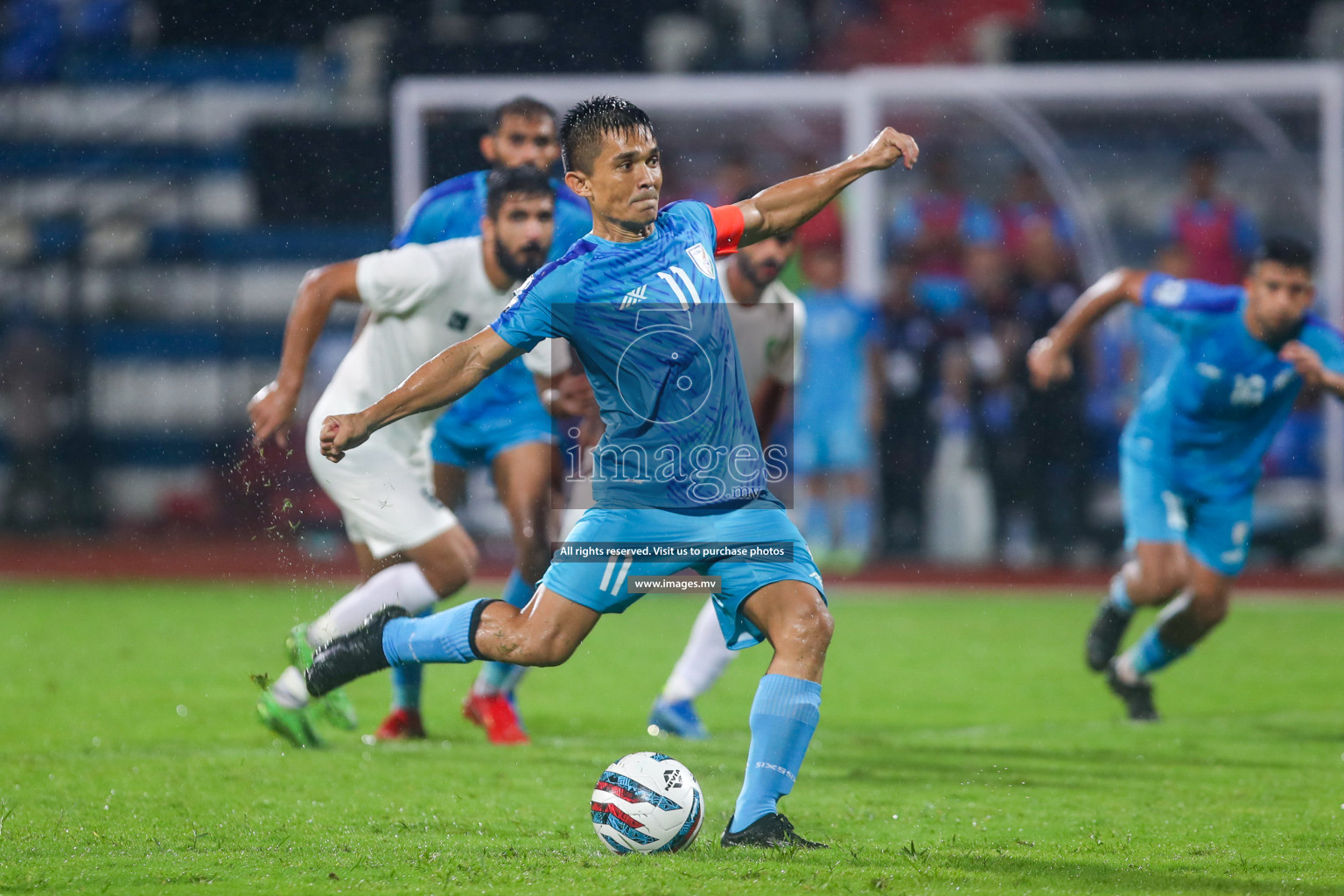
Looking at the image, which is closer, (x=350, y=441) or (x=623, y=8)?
(x=350, y=441)

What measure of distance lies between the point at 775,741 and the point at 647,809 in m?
0.39

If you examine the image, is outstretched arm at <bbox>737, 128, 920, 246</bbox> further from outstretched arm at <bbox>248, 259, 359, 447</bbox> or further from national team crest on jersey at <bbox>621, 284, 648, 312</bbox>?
outstretched arm at <bbox>248, 259, 359, 447</bbox>

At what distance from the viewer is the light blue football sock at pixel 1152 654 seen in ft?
22.4

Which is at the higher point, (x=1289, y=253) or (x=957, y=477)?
(x=1289, y=253)

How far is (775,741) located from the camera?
4074mm

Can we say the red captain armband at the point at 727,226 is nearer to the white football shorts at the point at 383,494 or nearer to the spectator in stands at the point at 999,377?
the white football shorts at the point at 383,494

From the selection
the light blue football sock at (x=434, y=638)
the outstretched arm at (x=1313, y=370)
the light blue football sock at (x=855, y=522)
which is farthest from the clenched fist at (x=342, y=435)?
the light blue football sock at (x=855, y=522)

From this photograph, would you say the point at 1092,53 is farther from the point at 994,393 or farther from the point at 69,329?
the point at 69,329

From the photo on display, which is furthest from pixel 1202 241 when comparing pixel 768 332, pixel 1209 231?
pixel 768 332

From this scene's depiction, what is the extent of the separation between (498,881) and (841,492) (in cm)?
844

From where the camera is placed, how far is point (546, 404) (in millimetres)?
6145

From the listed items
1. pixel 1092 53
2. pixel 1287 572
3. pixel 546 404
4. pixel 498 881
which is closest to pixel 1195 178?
pixel 1092 53

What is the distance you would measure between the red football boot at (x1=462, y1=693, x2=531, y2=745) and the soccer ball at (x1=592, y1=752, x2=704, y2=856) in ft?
6.86

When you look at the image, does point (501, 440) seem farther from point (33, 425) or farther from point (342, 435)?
point (33, 425)
